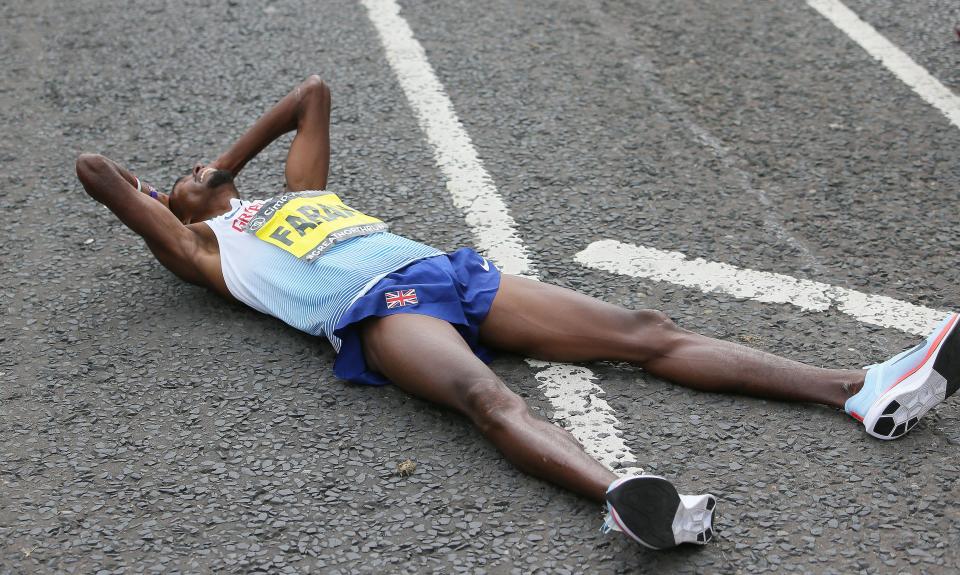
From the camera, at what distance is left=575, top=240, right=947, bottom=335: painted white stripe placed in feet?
14.1

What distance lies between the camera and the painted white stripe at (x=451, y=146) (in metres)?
4.87

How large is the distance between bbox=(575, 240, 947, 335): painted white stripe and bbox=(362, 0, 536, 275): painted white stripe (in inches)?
14.4

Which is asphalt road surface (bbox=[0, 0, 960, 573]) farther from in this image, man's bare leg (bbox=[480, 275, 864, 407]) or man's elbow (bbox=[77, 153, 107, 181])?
man's elbow (bbox=[77, 153, 107, 181])

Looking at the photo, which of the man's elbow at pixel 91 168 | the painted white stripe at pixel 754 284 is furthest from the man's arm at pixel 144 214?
the painted white stripe at pixel 754 284

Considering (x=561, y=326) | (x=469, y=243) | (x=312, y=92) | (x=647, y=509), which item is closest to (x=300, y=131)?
(x=312, y=92)

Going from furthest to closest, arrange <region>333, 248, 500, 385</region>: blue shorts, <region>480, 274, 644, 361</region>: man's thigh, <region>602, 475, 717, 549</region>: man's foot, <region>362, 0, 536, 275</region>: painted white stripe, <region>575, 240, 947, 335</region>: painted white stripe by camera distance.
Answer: <region>362, 0, 536, 275</region>: painted white stripe → <region>575, 240, 947, 335</region>: painted white stripe → <region>480, 274, 644, 361</region>: man's thigh → <region>333, 248, 500, 385</region>: blue shorts → <region>602, 475, 717, 549</region>: man's foot

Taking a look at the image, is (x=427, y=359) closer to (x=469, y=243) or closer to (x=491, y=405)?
(x=491, y=405)

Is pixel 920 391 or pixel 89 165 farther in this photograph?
pixel 89 165

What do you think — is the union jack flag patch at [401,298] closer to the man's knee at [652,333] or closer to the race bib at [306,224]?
the race bib at [306,224]

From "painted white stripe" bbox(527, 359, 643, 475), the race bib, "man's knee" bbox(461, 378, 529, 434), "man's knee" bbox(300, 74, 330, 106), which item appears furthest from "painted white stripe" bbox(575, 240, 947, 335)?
"man's knee" bbox(300, 74, 330, 106)

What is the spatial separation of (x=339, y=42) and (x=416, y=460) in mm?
4064

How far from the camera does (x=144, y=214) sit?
439 cm

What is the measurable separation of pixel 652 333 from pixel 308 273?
4.33 feet

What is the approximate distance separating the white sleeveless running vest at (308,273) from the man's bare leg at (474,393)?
185 mm
